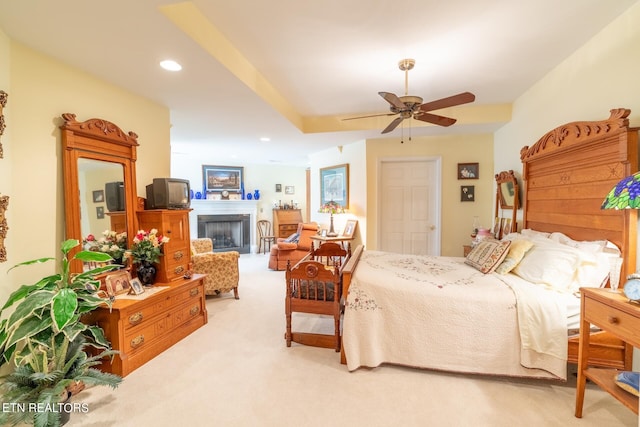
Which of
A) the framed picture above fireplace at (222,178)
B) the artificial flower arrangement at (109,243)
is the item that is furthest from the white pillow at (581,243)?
the framed picture above fireplace at (222,178)

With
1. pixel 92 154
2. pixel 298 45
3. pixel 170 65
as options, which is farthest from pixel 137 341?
pixel 298 45

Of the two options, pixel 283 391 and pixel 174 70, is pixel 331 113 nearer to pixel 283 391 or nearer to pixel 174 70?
pixel 174 70

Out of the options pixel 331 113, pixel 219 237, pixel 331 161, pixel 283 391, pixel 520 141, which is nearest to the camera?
pixel 283 391

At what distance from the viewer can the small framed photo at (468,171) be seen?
14.5ft

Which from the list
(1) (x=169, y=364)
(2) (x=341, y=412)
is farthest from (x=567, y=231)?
(1) (x=169, y=364)

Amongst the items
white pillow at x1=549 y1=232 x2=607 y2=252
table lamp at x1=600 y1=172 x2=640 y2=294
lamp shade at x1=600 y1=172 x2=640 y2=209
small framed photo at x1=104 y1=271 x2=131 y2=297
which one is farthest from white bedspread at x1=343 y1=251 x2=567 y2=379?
small framed photo at x1=104 y1=271 x2=131 y2=297

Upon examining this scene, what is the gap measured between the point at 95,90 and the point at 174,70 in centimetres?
78

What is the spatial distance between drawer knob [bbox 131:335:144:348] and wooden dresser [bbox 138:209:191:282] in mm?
586

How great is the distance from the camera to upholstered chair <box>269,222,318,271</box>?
17.2ft

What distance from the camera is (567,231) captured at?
2.45m

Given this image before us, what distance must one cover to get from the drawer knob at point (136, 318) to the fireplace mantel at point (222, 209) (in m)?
4.70

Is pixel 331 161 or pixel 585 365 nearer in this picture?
pixel 585 365

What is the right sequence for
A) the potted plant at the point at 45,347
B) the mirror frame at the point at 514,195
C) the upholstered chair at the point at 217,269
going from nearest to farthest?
1. the potted plant at the point at 45,347
2. the mirror frame at the point at 514,195
3. the upholstered chair at the point at 217,269

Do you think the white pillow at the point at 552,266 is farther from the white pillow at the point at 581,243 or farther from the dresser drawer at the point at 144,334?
the dresser drawer at the point at 144,334
